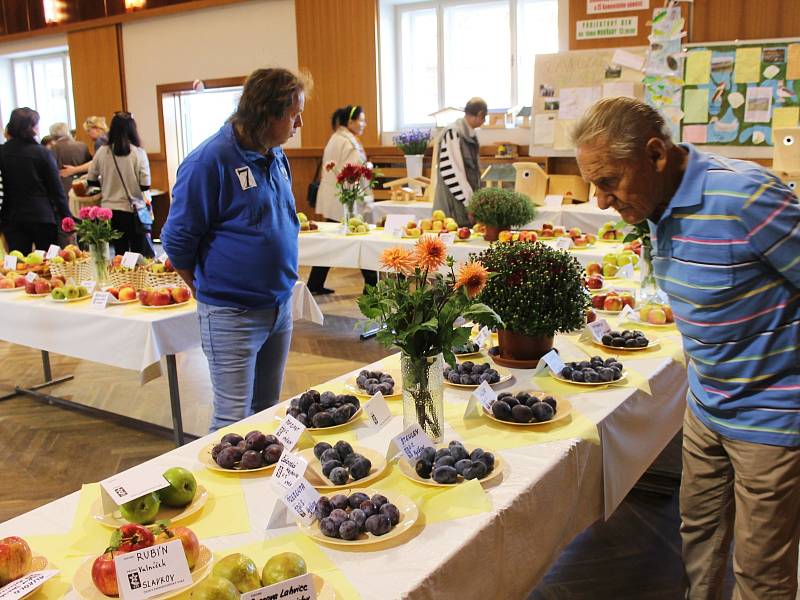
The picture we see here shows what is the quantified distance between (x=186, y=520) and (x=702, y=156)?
1.22 metres

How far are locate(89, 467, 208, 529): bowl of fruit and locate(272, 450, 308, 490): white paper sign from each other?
163mm

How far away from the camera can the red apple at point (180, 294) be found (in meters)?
3.23

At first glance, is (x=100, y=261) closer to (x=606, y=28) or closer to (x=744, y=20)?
(x=606, y=28)

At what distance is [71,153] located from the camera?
836 centimetres

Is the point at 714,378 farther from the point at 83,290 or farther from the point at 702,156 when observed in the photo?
the point at 83,290

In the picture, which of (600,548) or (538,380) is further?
(600,548)

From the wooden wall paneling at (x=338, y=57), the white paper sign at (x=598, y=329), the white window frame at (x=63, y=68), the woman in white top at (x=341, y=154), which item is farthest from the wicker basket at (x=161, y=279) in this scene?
the white window frame at (x=63, y=68)

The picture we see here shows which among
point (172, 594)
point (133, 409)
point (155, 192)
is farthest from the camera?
point (155, 192)

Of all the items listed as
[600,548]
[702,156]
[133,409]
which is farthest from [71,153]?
[702,156]

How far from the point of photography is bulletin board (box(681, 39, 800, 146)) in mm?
6336

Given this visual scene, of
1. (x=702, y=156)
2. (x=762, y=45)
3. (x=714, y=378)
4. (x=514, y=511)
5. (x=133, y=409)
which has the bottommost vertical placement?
(x=133, y=409)

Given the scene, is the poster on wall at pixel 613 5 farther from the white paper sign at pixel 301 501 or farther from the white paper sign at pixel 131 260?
the white paper sign at pixel 301 501

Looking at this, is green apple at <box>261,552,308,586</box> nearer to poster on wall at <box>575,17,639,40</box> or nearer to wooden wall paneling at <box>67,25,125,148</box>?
poster on wall at <box>575,17,639,40</box>

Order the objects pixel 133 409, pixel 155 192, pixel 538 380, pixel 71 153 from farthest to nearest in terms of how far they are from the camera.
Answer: pixel 155 192 → pixel 71 153 → pixel 133 409 → pixel 538 380
